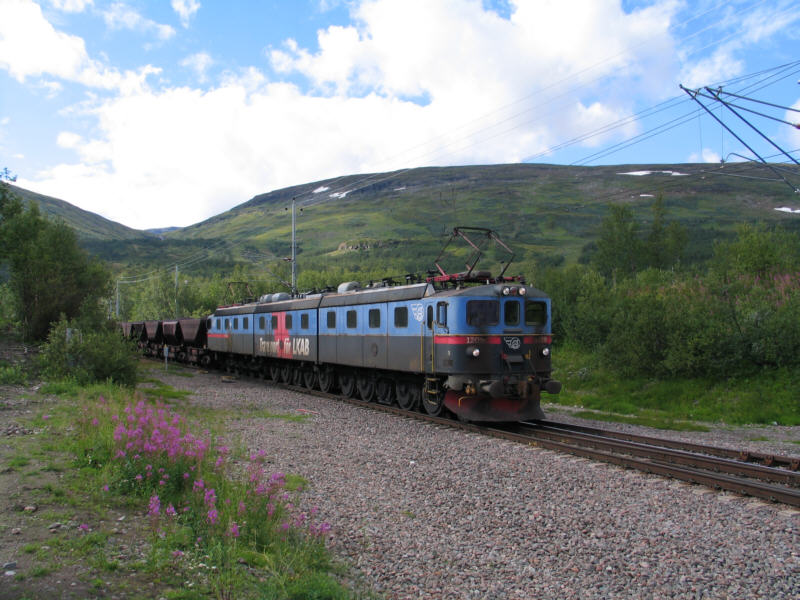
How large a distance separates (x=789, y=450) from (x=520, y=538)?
8159 millimetres

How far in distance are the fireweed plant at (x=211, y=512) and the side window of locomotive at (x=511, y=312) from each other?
6.99 m

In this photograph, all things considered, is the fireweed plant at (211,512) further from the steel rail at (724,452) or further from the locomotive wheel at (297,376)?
the locomotive wheel at (297,376)

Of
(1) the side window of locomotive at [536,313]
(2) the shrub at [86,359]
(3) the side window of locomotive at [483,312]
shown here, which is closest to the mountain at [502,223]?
(2) the shrub at [86,359]

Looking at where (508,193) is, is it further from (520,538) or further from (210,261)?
(520,538)

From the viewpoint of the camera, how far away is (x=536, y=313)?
14438 millimetres

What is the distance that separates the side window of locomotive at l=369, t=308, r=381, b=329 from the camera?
16.8 meters

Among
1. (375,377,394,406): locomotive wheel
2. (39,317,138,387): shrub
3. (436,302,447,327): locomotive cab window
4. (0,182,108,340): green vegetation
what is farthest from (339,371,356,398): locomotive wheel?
(0,182,108,340): green vegetation

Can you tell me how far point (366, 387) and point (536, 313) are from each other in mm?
6646

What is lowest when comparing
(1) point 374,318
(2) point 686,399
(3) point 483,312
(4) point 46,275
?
(2) point 686,399

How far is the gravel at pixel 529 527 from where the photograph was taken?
566cm

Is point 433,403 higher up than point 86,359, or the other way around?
point 86,359

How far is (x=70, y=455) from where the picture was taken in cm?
901

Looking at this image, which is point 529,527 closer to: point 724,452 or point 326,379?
point 724,452

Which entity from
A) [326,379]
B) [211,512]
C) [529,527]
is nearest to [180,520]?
[211,512]
